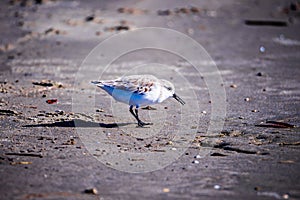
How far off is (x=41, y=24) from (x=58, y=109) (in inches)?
240

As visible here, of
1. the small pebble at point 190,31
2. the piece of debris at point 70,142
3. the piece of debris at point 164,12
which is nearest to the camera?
the piece of debris at point 70,142

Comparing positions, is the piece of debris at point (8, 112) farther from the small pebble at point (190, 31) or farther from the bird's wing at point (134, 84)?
the small pebble at point (190, 31)

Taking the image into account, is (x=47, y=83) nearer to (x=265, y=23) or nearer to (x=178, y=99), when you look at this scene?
(x=178, y=99)

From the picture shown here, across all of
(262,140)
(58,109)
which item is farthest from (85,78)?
(262,140)

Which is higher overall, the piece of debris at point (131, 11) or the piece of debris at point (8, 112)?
the piece of debris at point (131, 11)

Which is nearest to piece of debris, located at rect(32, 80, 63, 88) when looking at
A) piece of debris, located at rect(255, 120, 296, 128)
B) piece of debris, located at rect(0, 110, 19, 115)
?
piece of debris, located at rect(0, 110, 19, 115)

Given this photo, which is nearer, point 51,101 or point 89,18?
point 51,101

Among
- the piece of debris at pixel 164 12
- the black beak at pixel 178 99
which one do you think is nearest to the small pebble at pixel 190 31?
the piece of debris at pixel 164 12

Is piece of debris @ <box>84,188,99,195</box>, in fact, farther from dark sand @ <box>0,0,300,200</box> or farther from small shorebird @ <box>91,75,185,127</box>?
small shorebird @ <box>91,75,185,127</box>

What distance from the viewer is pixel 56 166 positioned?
6227 millimetres

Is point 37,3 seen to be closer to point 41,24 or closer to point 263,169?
point 41,24

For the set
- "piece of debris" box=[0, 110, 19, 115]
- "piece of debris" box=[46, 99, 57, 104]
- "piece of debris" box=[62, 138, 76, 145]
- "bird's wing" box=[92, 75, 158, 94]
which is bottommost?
"piece of debris" box=[62, 138, 76, 145]

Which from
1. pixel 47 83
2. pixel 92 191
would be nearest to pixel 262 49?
pixel 47 83

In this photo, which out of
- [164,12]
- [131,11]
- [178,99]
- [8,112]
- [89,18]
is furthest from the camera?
[164,12]
